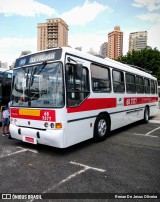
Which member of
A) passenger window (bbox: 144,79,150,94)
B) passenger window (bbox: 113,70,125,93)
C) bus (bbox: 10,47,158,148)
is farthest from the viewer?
passenger window (bbox: 144,79,150,94)

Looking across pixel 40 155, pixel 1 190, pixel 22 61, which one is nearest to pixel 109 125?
pixel 40 155

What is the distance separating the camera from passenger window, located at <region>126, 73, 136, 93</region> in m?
7.84

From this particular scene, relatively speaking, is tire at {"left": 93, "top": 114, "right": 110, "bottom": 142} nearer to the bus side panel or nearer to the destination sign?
the bus side panel

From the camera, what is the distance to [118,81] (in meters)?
7.08

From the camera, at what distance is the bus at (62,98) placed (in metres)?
4.44

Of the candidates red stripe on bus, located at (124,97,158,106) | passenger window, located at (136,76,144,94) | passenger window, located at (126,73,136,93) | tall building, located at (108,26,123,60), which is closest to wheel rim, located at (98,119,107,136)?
red stripe on bus, located at (124,97,158,106)

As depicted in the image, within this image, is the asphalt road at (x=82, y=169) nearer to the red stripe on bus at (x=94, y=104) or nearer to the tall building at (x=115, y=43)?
the red stripe on bus at (x=94, y=104)

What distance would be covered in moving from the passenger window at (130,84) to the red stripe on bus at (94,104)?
61.6 inches

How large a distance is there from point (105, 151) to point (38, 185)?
2.49m

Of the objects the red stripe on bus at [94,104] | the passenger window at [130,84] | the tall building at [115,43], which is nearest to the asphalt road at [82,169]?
the red stripe on bus at [94,104]

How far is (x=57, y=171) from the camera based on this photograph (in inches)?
150

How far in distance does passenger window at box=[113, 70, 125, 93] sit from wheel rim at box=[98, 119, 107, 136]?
1.46 m

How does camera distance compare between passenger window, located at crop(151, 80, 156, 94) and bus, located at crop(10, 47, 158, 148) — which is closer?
bus, located at crop(10, 47, 158, 148)

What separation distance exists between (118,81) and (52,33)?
129939 millimetres
